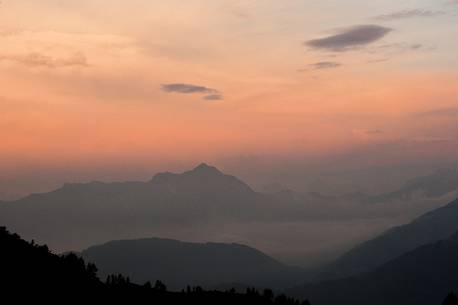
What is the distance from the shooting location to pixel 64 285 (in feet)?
379

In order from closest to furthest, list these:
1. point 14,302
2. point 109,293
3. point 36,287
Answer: point 14,302 < point 36,287 < point 109,293

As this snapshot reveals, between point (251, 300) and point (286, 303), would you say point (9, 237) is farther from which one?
point (286, 303)

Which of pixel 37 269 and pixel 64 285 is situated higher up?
pixel 37 269

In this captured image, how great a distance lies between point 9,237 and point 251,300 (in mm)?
60536

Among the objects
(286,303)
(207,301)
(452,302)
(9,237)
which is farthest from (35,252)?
(452,302)

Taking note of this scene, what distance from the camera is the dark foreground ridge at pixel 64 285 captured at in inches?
4205

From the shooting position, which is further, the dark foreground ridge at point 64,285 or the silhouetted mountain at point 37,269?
the silhouetted mountain at point 37,269

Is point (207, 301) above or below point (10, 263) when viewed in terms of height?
below

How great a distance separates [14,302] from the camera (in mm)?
97500

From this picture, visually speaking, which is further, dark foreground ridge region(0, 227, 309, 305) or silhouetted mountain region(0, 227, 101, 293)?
silhouetted mountain region(0, 227, 101, 293)

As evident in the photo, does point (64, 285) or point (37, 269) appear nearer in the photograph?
point (64, 285)

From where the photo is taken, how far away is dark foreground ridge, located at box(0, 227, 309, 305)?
107 meters

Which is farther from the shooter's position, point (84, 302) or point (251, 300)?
point (251, 300)

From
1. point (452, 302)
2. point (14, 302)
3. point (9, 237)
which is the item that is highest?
point (9, 237)
